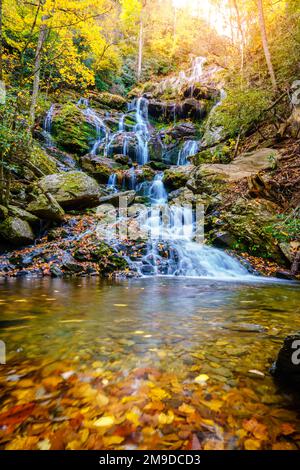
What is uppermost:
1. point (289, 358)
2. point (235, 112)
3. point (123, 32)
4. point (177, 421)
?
point (123, 32)

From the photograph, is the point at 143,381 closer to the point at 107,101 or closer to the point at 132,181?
the point at 132,181

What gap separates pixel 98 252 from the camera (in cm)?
815

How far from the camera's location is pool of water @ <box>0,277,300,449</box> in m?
1.30

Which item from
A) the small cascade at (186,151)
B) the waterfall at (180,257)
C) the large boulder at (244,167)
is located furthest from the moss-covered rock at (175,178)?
the waterfall at (180,257)

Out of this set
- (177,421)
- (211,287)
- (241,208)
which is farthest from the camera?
(241,208)

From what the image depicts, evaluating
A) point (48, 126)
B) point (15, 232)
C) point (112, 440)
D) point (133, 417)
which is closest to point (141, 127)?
point (48, 126)

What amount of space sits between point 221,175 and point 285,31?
7423mm

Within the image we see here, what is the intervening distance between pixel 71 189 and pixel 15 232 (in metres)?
3.08

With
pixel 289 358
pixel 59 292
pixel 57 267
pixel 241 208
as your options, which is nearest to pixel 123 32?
pixel 241 208

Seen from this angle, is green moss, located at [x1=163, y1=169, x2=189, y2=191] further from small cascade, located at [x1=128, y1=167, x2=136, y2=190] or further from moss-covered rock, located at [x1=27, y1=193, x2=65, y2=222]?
moss-covered rock, located at [x1=27, y1=193, x2=65, y2=222]

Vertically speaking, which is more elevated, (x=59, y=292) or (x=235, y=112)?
(x=235, y=112)

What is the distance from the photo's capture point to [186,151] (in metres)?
17.9

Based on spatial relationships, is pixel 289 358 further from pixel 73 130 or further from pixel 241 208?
pixel 73 130

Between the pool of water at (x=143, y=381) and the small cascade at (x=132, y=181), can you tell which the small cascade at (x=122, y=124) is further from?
the pool of water at (x=143, y=381)
